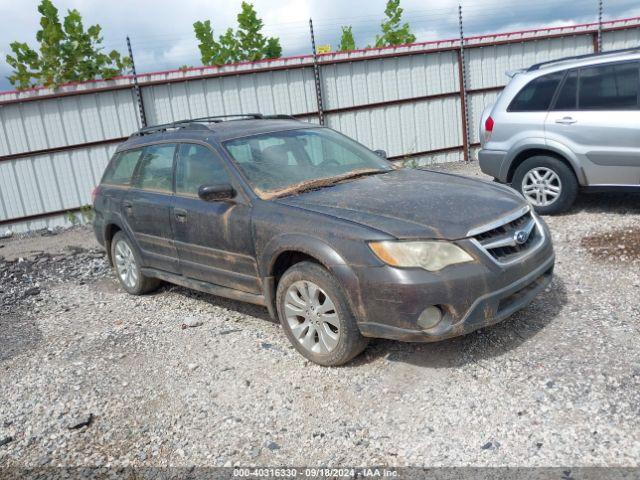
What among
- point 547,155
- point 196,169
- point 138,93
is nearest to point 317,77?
point 138,93

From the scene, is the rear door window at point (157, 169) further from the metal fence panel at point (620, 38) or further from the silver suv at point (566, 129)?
the metal fence panel at point (620, 38)

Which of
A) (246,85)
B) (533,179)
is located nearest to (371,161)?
(533,179)

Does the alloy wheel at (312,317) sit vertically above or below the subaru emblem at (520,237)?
below

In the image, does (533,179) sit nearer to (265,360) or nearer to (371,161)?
(371,161)

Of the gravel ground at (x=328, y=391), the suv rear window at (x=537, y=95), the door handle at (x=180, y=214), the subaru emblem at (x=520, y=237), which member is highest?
the suv rear window at (x=537, y=95)

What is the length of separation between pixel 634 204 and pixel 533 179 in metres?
1.29

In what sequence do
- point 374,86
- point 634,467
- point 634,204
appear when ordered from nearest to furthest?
1. point 634,467
2. point 634,204
3. point 374,86

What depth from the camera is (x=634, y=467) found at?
266 cm

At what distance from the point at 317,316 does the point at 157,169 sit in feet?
7.82

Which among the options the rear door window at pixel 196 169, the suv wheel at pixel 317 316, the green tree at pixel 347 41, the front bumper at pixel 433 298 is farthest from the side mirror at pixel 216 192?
the green tree at pixel 347 41

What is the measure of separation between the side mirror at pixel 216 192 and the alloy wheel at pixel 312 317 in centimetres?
89

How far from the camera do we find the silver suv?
20.6ft

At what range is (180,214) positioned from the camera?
15.8 ft

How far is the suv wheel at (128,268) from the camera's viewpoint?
582 centimetres
